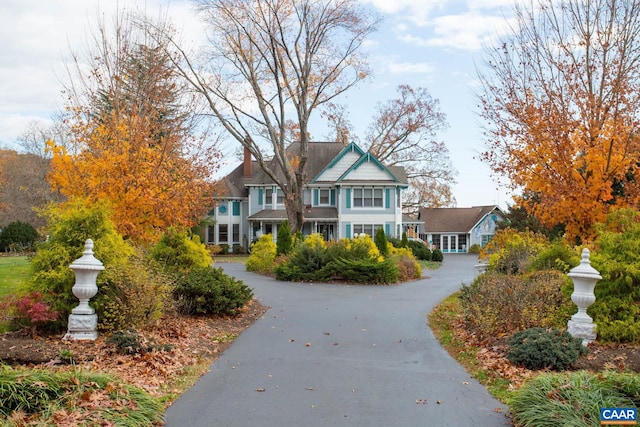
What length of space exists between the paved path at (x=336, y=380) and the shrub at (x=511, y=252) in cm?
331

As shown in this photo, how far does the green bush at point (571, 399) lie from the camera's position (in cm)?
490

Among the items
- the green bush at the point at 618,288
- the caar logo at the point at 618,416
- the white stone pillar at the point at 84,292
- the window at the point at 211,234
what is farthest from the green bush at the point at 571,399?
the window at the point at 211,234

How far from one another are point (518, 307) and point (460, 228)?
157ft

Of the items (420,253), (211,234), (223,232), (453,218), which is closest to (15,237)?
(211,234)

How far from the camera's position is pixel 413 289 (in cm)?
1906

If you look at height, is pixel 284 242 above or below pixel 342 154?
below

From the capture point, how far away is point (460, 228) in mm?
55875

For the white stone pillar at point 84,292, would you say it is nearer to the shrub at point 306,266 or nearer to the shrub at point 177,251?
the shrub at point 177,251

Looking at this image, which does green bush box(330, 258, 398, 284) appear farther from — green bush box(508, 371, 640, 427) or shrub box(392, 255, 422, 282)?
green bush box(508, 371, 640, 427)

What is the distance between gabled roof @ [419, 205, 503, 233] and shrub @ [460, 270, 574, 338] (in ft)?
151

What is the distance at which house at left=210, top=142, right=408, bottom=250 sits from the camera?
39.0 meters

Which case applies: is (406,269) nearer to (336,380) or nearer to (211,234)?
(336,380)

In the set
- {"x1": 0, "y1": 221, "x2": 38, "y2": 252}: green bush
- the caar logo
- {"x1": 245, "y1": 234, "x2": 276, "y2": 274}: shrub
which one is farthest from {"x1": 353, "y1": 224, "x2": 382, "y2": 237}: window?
the caar logo

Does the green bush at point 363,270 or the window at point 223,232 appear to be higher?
the window at point 223,232
